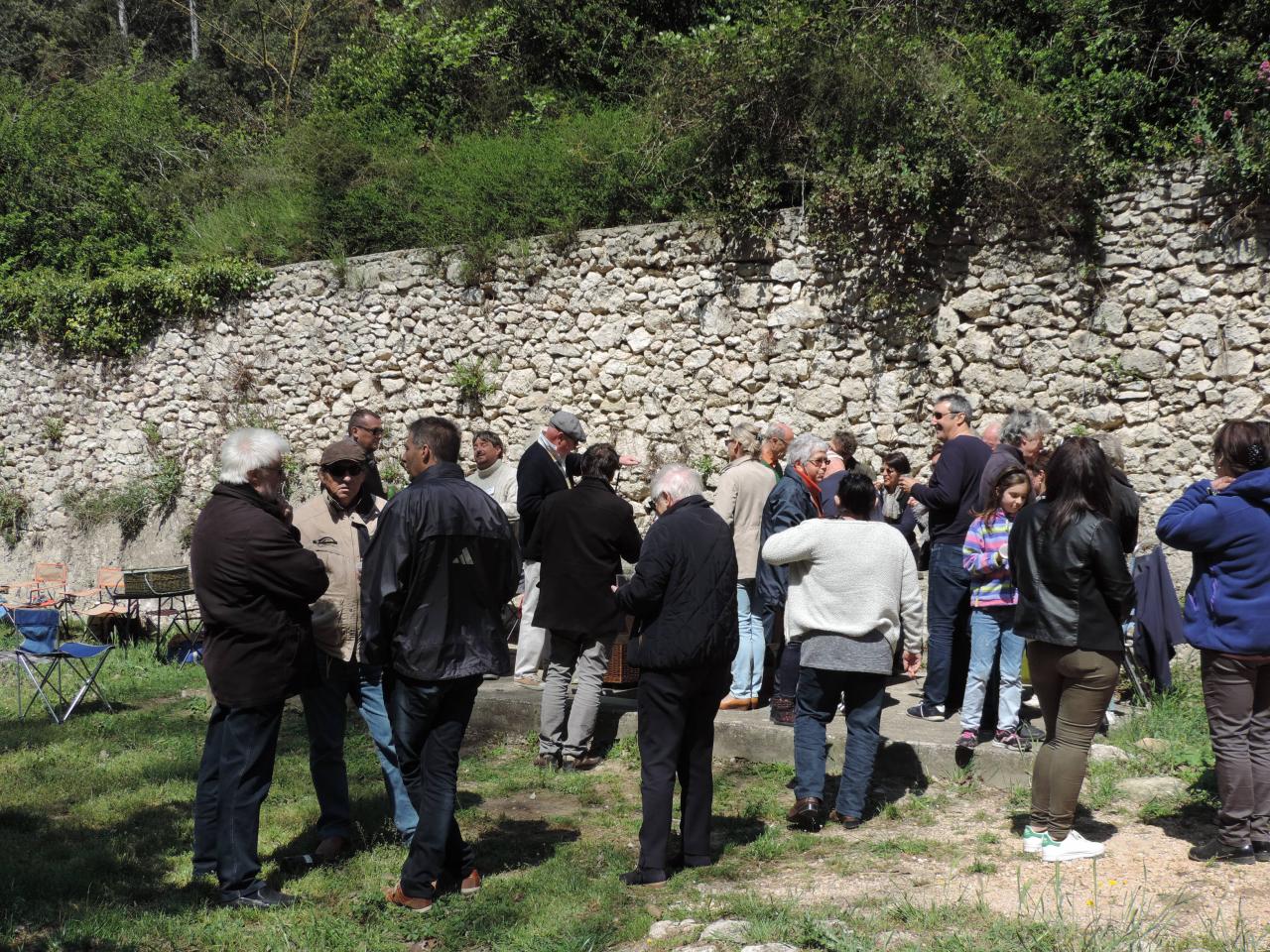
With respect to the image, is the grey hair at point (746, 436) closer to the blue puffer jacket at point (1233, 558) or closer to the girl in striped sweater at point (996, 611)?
the girl in striped sweater at point (996, 611)

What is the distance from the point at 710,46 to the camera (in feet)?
34.4

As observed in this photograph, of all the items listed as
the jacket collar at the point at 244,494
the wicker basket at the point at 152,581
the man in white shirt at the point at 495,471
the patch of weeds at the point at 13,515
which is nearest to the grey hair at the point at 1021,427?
the man in white shirt at the point at 495,471

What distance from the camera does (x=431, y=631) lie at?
4.15 metres

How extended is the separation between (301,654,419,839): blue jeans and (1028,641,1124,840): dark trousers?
2657 millimetres

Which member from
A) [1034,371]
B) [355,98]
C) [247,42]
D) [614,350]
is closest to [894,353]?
[1034,371]

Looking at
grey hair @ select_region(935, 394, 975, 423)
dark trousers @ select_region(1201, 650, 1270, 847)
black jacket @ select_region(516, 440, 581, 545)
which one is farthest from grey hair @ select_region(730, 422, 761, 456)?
dark trousers @ select_region(1201, 650, 1270, 847)

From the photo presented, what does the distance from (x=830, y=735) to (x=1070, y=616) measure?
196cm

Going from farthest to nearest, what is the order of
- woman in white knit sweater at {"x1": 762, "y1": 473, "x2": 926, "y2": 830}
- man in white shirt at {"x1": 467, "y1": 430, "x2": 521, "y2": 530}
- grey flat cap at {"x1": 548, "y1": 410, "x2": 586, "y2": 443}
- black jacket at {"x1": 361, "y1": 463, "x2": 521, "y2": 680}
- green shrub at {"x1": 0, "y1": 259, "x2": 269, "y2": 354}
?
green shrub at {"x1": 0, "y1": 259, "x2": 269, "y2": 354}, man in white shirt at {"x1": 467, "y1": 430, "x2": 521, "y2": 530}, grey flat cap at {"x1": 548, "y1": 410, "x2": 586, "y2": 443}, woman in white knit sweater at {"x1": 762, "y1": 473, "x2": 926, "y2": 830}, black jacket at {"x1": 361, "y1": 463, "x2": 521, "y2": 680}

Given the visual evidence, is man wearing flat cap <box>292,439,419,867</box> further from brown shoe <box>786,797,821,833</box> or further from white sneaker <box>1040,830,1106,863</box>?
white sneaker <box>1040,830,1106,863</box>

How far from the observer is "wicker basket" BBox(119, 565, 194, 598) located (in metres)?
9.55

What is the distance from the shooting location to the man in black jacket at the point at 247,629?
4.27m

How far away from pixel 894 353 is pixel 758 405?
1.38 meters

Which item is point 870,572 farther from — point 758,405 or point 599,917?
point 758,405

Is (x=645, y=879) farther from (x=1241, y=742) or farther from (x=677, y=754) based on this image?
(x=1241, y=742)
